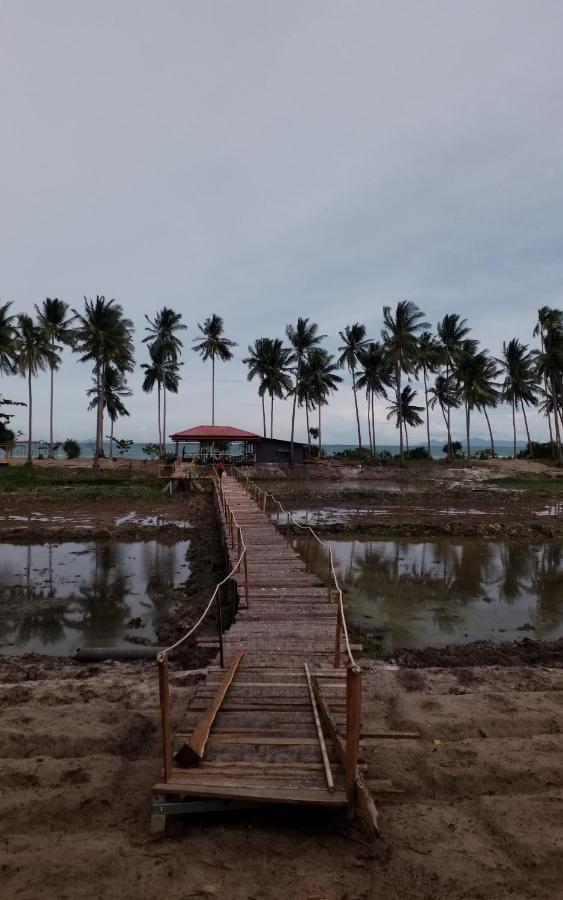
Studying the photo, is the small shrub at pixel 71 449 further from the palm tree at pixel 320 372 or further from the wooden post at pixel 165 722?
the wooden post at pixel 165 722

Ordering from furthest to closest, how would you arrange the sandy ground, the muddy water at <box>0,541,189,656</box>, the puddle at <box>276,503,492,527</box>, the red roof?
the red roof
the puddle at <box>276,503,492,527</box>
the muddy water at <box>0,541,189,656</box>
the sandy ground

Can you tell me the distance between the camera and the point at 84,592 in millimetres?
12883

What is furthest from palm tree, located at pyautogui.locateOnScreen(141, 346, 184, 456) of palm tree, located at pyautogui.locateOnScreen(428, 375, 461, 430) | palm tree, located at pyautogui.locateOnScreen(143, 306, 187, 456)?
palm tree, located at pyautogui.locateOnScreen(428, 375, 461, 430)

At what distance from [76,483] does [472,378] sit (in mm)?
39601

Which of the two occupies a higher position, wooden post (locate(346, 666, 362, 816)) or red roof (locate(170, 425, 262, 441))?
red roof (locate(170, 425, 262, 441))

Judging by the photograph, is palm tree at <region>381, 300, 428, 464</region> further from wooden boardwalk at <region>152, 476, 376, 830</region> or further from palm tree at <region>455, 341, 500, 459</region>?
wooden boardwalk at <region>152, 476, 376, 830</region>

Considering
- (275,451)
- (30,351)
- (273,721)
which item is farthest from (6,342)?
(273,721)

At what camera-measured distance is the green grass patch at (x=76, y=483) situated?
3020 cm

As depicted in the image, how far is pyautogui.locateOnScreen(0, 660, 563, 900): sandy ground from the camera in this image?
324 cm

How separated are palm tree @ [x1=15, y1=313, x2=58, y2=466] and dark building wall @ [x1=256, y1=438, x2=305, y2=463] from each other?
20.3 metres

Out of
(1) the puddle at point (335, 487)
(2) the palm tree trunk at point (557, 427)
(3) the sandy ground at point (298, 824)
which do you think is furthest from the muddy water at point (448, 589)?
(2) the palm tree trunk at point (557, 427)

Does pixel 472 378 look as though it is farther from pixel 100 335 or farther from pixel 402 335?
pixel 100 335

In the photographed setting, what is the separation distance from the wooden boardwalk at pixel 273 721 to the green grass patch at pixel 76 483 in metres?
23.3

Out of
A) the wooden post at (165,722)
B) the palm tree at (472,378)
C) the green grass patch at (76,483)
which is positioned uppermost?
the palm tree at (472,378)
